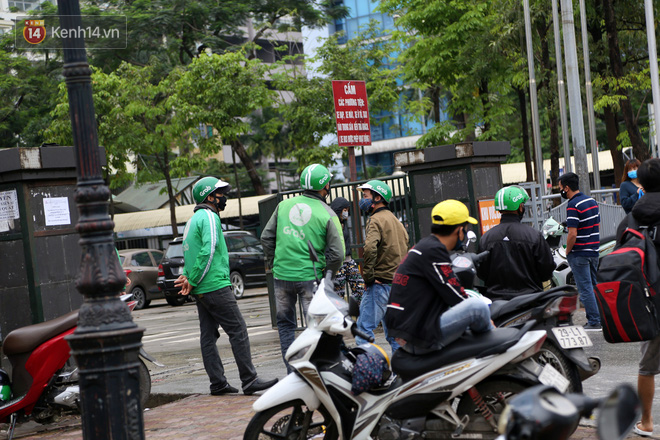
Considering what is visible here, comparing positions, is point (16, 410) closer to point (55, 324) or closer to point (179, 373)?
point (55, 324)

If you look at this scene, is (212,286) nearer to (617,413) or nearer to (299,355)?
(299,355)

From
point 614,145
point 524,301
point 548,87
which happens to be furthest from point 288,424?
point 548,87

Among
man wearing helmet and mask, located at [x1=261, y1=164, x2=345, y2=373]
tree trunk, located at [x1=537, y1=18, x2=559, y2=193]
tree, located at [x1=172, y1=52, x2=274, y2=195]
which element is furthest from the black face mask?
tree, located at [x1=172, y1=52, x2=274, y2=195]

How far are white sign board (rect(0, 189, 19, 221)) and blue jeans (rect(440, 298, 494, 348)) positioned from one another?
5.01 meters

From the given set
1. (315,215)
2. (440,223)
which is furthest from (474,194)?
(440,223)

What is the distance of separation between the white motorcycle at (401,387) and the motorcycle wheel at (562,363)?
48 centimetres

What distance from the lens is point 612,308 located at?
203 inches

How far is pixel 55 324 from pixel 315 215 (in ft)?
7.73

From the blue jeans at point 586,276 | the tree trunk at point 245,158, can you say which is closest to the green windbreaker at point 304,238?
the blue jeans at point 586,276

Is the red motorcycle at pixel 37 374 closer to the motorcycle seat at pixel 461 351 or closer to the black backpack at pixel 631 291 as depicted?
the motorcycle seat at pixel 461 351

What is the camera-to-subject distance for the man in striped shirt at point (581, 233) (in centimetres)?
929

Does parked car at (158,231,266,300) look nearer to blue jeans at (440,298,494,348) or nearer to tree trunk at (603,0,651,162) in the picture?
tree trunk at (603,0,651,162)

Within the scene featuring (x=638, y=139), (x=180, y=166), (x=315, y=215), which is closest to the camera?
(x=315, y=215)

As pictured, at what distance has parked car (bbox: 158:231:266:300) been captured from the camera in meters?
22.5
